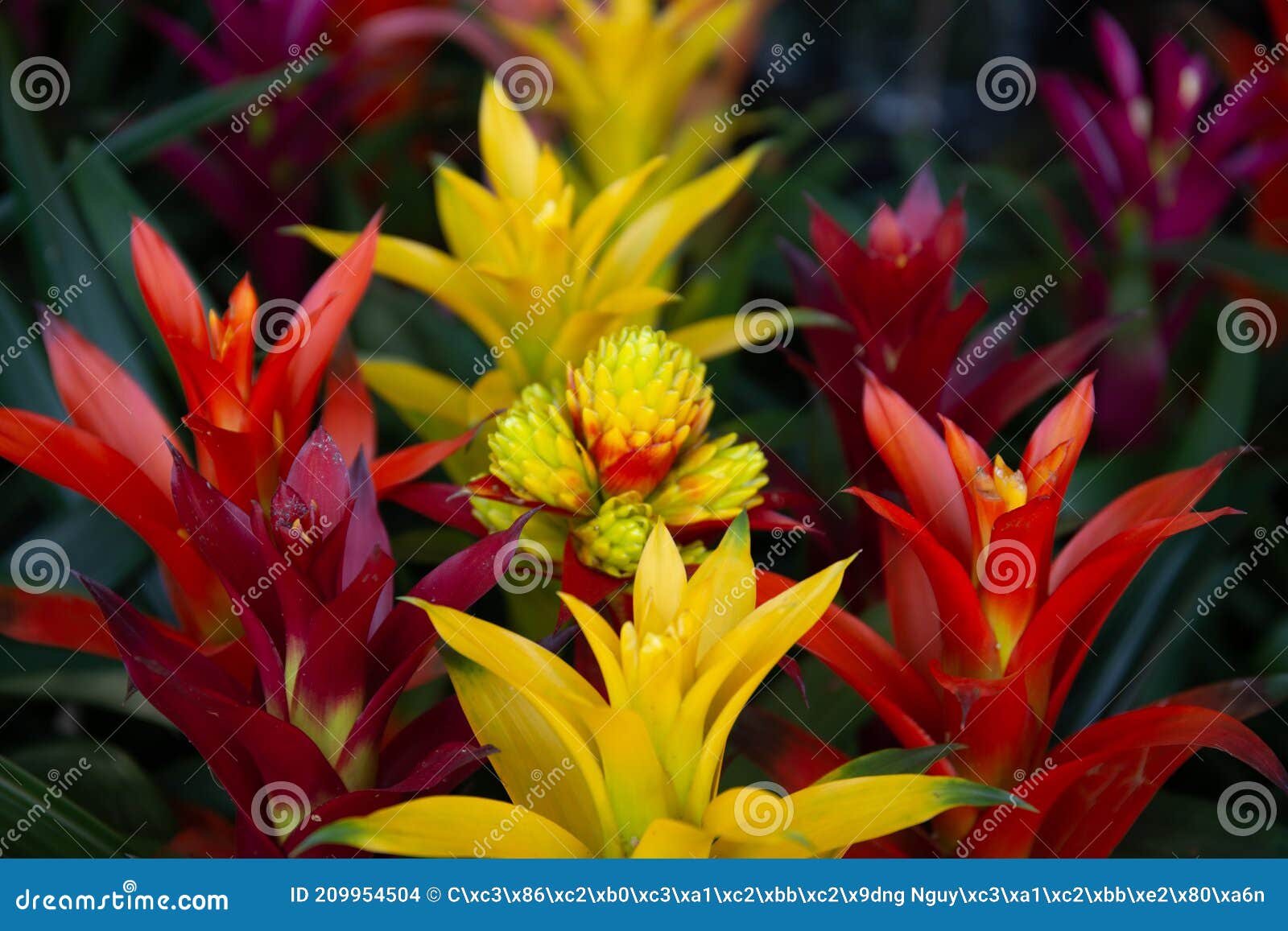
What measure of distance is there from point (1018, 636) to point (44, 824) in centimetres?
62

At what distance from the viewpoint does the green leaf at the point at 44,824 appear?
24.6 inches

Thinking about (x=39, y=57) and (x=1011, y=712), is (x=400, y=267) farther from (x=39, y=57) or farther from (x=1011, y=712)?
(x=39, y=57)

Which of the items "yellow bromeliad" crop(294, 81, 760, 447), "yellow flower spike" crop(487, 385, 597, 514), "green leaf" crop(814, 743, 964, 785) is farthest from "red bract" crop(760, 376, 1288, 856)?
"yellow bromeliad" crop(294, 81, 760, 447)

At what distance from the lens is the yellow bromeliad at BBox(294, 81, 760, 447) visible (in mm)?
837

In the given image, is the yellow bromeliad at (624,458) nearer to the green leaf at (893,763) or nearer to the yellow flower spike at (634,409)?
the yellow flower spike at (634,409)

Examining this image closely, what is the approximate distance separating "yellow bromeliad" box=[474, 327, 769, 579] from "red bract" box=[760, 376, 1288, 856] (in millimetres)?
83

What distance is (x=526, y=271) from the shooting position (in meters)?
0.84

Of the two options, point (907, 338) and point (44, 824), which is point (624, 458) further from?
point (44, 824)

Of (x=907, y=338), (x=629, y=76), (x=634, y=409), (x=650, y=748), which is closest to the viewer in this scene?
(x=650, y=748)

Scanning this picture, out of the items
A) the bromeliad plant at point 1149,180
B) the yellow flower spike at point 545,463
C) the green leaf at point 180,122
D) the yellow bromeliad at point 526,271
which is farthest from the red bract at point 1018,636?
the green leaf at point 180,122

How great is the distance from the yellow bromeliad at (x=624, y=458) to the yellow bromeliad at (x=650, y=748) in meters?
0.06

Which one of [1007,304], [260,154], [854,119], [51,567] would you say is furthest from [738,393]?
[854,119]

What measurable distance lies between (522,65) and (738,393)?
1.53 ft


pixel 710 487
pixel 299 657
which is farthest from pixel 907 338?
pixel 299 657
